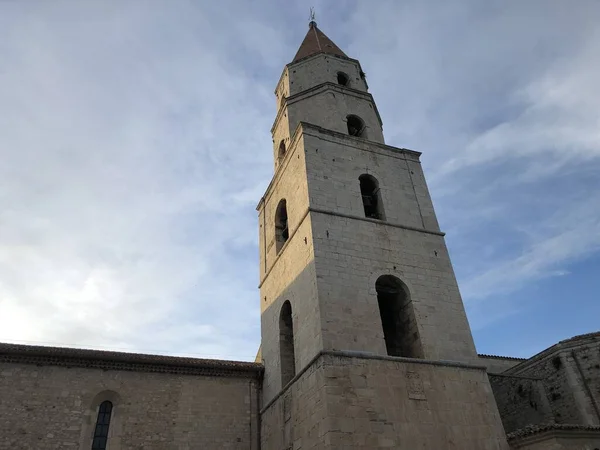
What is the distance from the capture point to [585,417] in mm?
11820

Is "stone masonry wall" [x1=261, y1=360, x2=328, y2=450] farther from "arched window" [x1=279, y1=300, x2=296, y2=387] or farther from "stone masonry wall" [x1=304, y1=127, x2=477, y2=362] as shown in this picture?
"stone masonry wall" [x1=304, y1=127, x2=477, y2=362]

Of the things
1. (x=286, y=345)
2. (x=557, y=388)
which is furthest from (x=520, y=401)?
(x=286, y=345)

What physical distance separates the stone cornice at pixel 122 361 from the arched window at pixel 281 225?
379 cm

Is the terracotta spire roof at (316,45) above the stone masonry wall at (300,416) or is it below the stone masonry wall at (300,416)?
above

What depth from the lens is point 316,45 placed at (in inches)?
727

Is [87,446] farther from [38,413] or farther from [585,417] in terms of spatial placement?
[585,417]

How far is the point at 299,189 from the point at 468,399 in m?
6.62

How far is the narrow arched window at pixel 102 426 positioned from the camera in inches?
436

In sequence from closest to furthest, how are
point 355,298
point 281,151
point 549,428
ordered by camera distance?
point 549,428
point 355,298
point 281,151

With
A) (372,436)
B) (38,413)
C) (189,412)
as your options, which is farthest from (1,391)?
(372,436)

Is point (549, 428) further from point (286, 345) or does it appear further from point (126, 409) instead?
point (126, 409)

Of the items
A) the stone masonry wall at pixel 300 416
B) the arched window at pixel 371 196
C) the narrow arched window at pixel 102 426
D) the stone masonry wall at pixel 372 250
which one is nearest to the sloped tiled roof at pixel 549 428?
the stone masonry wall at pixel 372 250

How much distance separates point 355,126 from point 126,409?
10.6 metres

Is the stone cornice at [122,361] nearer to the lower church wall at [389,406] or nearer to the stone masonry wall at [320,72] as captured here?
the lower church wall at [389,406]
